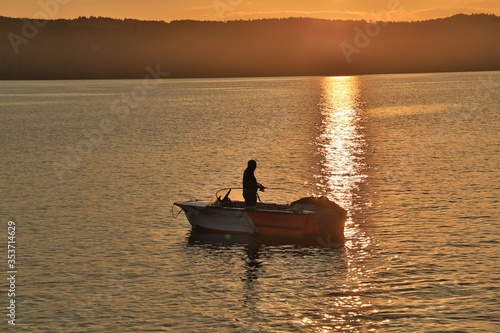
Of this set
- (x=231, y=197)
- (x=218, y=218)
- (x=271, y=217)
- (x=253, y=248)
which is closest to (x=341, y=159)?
(x=231, y=197)

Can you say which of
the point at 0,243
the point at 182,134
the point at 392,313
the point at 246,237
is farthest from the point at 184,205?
the point at 182,134

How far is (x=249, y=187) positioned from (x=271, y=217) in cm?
168

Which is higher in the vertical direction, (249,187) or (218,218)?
(249,187)

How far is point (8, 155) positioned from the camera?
79.1 metres

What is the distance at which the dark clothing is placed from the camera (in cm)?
3644

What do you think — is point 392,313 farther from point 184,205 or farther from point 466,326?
point 184,205

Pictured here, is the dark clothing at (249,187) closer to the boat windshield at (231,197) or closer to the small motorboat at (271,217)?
the small motorboat at (271,217)

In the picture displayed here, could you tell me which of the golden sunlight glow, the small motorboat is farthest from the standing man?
the golden sunlight glow

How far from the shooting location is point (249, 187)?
36594 millimetres

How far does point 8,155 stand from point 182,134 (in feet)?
93.3

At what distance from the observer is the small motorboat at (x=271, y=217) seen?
35.3m

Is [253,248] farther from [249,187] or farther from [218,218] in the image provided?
[218,218]

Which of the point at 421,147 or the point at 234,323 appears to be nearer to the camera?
the point at 234,323

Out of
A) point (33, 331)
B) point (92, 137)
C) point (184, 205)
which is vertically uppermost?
point (92, 137)
